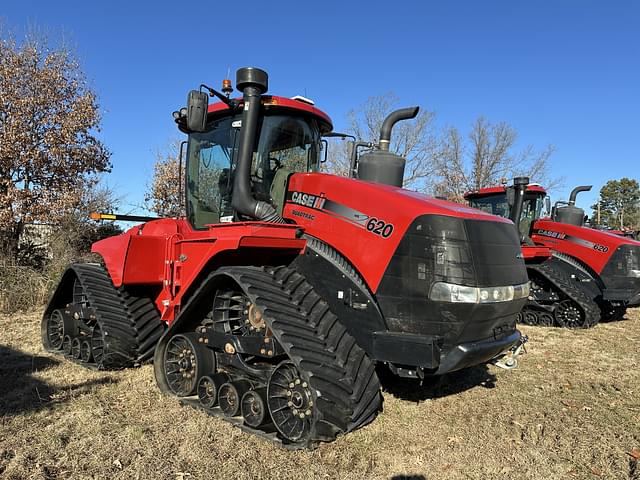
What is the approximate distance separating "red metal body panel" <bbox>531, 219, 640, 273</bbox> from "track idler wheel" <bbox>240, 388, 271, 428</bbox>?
324 inches

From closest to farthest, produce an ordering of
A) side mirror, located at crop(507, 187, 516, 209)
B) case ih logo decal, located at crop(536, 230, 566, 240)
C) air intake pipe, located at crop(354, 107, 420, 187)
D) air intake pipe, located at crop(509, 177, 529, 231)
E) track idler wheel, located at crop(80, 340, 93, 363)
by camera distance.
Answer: air intake pipe, located at crop(354, 107, 420, 187)
track idler wheel, located at crop(80, 340, 93, 363)
air intake pipe, located at crop(509, 177, 529, 231)
side mirror, located at crop(507, 187, 516, 209)
case ih logo decal, located at crop(536, 230, 566, 240)

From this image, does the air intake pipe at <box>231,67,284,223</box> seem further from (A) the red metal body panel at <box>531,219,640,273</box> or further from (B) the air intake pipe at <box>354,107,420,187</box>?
(A) the red metal body panel at <box>531,219,640,273</box>

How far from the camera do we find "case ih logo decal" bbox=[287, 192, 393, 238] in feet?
12.2

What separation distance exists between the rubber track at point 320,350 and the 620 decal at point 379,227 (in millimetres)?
737

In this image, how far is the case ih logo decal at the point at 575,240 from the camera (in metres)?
9.59

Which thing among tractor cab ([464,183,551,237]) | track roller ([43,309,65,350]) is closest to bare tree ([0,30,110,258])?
track roller ([43,309,65,350])

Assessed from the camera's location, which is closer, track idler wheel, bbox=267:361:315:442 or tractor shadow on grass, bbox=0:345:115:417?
track idler wheel, bbox=267:361:315:442

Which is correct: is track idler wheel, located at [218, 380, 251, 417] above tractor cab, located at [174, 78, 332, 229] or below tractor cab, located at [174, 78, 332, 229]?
below

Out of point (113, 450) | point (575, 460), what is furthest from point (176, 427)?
point (575, 460)

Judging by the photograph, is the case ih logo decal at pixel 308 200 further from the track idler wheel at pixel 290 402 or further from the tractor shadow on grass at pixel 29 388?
the tractor shadow on grass at pixel 29 388

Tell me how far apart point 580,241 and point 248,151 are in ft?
26.7

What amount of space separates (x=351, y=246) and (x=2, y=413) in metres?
3.43

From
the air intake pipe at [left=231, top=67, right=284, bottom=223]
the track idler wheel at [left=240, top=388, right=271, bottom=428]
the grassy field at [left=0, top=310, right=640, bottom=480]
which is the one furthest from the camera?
the air intake pipe at [left=231, top=67, right=284, bottom=223]

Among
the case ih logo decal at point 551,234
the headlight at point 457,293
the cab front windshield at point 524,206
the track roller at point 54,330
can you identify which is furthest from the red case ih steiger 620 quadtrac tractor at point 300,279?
the cab front windshield at point 524,206
